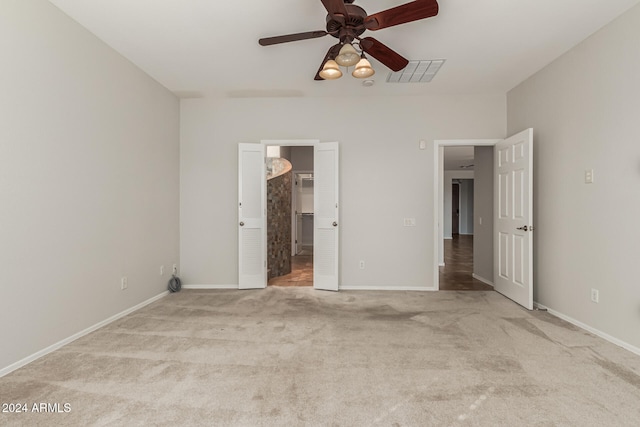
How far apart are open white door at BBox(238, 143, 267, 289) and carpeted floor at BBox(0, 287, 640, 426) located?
106 cm

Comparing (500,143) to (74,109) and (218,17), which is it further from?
(74,109)

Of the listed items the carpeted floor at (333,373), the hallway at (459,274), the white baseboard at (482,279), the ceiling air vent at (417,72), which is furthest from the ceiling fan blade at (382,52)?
the white baseboard at (482,279)

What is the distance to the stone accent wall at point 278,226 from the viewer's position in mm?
4879

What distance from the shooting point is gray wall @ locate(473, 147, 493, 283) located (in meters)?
4.55

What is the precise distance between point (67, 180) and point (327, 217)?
2.77 metres

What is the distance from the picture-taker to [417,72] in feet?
11.5

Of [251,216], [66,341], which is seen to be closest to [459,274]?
[251,216]

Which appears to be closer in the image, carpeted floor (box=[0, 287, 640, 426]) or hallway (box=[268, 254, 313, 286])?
carpeted floor (box=[0, 287, 640, 426])

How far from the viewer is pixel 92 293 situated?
109 inches

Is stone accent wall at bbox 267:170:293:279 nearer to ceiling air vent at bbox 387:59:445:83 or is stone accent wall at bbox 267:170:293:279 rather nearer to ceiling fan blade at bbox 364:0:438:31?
ceiling air vent at bbox 387:59:445:83

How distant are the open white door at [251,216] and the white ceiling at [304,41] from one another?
0.94m

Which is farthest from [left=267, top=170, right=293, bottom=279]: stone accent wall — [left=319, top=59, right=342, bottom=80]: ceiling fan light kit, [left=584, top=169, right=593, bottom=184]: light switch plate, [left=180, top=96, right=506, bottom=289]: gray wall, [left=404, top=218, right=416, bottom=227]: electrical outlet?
[left=584, top=169, right=593, bottom=184]: light switch plate

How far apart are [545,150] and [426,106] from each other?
1527 mm

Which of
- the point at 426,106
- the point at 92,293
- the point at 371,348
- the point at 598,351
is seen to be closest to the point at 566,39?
the point at 426,106
